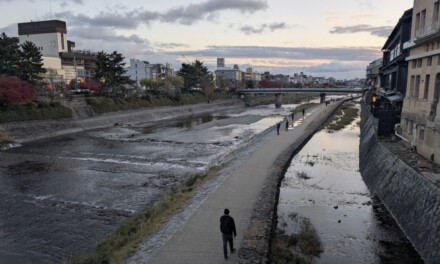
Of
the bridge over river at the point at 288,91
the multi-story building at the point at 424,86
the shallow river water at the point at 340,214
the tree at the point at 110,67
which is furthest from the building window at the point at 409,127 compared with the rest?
the bridge over river at the point at 288,91

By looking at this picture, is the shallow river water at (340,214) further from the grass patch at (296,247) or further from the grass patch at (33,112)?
the grass patch at (33,112)

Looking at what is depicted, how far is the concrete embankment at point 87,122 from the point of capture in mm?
39000

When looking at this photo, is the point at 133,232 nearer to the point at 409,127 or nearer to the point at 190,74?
the point at 409,127

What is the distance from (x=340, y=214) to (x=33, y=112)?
41.3 m

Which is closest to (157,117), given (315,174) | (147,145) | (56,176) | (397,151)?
(147,145)

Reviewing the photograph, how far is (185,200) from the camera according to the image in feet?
52.4

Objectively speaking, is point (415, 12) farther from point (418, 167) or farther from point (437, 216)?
point (437, 216)

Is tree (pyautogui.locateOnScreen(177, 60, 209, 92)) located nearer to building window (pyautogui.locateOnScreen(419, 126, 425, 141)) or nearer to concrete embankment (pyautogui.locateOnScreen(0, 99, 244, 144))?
concrete embankment (pyautogui.locateOnScreen(0, 99, 244, 144))

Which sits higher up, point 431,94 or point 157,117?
point 431,94

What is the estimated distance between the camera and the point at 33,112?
43938 mm

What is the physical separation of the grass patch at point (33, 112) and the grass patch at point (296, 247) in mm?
38558

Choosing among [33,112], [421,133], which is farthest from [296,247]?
[33,112]

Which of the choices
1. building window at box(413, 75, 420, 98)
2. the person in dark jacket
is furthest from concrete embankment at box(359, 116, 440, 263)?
the person in dark jacket

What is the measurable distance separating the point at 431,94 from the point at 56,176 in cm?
2372
